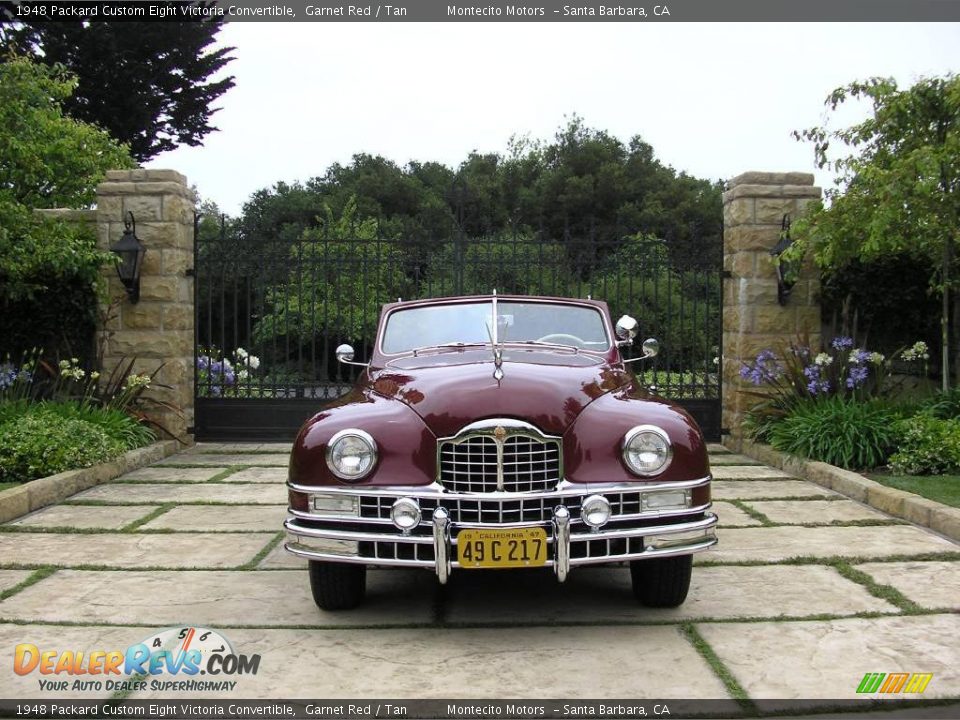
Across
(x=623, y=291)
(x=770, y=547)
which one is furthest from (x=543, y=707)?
(x=623, y=291)

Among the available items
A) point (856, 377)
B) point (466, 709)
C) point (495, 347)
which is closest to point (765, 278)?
point (856, 377)

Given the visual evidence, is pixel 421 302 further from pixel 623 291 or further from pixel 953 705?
pixel 623 291

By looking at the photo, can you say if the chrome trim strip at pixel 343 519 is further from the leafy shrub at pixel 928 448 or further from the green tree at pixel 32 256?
the green tree at pixel 32 256

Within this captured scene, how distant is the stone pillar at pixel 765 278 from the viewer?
954 cm

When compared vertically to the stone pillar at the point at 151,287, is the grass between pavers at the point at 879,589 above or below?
below

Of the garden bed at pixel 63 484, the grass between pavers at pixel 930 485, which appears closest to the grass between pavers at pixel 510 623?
the grass between pavers at pixel 930 485

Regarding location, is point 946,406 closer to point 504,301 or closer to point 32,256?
point 504,301

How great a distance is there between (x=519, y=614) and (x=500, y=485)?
0.73 meters

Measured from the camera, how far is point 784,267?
30.3 ft

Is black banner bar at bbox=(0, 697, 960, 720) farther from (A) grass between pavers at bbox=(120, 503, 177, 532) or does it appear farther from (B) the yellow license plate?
(A) grass between pavers at bbox=(120, 503, 177, 532)

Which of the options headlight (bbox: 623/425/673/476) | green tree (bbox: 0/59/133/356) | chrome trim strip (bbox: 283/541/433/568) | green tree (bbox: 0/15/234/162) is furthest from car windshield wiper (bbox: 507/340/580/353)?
green tree (bbox: 0/15/234/162)

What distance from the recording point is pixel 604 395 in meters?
4.14

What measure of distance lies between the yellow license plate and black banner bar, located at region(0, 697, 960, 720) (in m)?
0.66

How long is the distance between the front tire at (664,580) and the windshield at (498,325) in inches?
59.1
